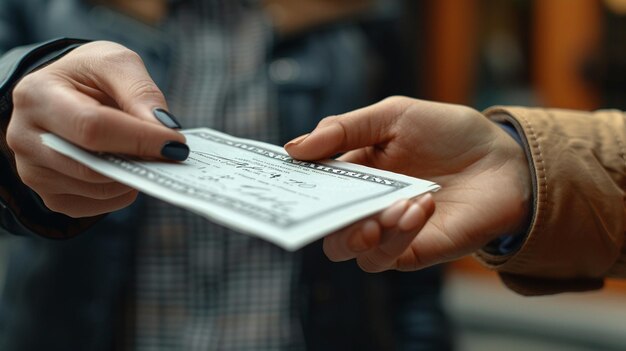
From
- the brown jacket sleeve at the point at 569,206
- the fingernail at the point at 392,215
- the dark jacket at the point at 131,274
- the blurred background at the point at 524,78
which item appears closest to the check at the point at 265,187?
the fingernail at the point at 392,215

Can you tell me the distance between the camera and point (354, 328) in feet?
3.04

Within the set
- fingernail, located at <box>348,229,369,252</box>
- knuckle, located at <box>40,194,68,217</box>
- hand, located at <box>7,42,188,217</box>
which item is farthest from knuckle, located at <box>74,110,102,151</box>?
fingernail, located at <box>348,229,369,252</box>

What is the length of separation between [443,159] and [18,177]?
0.48 meters

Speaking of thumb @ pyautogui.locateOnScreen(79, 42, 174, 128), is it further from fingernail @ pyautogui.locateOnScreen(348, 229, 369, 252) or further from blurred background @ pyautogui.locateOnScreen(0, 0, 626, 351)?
blurred background @ pyautogui.locateOnScreen(0, 0, 626, 351)

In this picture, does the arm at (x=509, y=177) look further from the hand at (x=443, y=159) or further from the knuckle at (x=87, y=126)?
the knuckle at (x=87, y=126)

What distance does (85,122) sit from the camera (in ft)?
1.65

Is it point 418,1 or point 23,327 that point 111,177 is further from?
point 418,1

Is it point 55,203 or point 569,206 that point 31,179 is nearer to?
point 55,203

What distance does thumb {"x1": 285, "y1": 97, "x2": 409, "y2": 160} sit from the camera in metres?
0.64

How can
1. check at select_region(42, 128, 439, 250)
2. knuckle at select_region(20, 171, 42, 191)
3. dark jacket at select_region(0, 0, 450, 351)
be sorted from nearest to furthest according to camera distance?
check at select_region(42, 128, 439, 250), knuckle at select_region(20, 171, 42, 191), dark jacket at select_region(0, 0, 450, 351)

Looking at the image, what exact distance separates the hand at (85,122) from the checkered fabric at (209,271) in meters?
0.30

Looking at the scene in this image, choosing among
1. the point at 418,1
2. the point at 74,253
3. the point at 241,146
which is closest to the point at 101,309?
the point at 74,253

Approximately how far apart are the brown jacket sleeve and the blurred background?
0.77 metres

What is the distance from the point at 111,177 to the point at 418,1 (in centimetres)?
150
